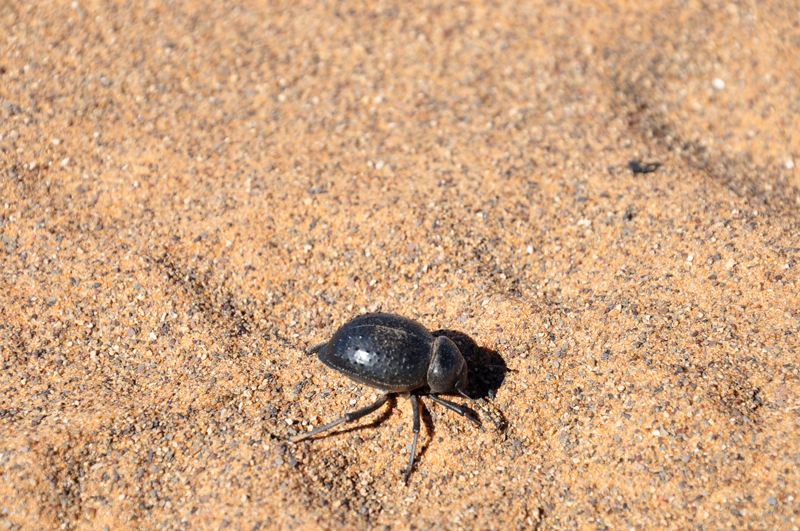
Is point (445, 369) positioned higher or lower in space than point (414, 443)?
higher

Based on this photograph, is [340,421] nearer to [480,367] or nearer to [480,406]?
[480,406]

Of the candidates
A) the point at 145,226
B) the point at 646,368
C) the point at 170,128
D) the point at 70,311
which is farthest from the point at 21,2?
the point at 646,368

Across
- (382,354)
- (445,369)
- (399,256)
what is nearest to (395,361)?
(382,354)

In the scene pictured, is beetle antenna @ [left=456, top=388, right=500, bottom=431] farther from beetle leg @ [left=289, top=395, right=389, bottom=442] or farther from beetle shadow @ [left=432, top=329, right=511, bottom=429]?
beetle leg @ [left=289, top=395, right=389, bottom=442]

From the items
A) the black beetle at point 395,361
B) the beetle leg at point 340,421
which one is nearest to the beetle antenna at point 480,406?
the black beetle at point 395,361

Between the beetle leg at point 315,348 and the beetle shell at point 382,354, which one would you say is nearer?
the beetle shell at point 382,354

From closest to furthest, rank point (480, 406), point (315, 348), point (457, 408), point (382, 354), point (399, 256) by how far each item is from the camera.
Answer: point (382, 354) < point (457, 408) < point (480, 406) < point (315, 348) < point (399, 256)

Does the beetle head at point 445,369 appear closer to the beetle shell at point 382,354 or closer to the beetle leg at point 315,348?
the beetle shell at point 382,354
